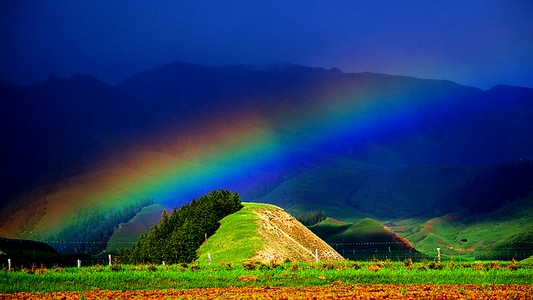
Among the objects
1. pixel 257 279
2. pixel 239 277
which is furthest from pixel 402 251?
pixel 257 279

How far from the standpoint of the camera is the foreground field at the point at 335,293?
36625mm

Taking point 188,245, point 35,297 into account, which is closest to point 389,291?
point 35,297

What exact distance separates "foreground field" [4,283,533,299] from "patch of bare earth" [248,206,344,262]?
90.9 feet

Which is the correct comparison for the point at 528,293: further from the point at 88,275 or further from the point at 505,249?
the point at 505,249

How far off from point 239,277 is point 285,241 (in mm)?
37115

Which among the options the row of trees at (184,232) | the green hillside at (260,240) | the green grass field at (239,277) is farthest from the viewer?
the row of trees at (184,232)

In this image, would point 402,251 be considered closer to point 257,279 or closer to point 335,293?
point 257,279

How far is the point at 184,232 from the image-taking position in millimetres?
87312

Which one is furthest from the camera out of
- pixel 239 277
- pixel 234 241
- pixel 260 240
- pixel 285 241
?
pixel 285 241

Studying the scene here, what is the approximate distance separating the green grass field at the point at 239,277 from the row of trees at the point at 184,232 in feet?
96.4

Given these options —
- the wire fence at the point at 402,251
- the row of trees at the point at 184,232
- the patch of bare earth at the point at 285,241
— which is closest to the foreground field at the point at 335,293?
the patch of bare earth at the point at 285,241

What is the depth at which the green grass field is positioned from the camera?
155 feet

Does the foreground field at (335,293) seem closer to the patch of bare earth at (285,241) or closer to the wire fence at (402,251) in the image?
the patch of bare earth at (285,241)

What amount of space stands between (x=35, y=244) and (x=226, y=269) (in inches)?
6132
